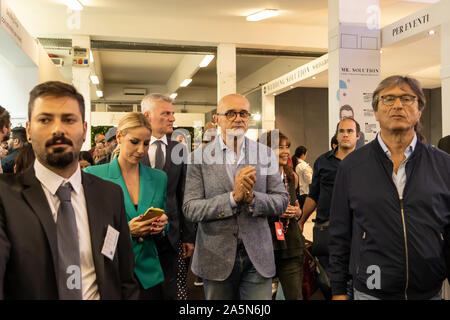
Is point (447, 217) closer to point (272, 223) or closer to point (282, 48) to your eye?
point (272, 223)

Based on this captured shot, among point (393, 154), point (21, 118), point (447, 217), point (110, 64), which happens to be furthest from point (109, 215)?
point (110, 64)

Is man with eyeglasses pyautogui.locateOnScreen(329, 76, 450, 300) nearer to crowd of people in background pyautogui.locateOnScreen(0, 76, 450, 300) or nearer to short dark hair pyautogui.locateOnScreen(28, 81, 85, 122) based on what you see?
crowd of people in background pyautogui.locateOnScreen(0, 76, 450, 300)

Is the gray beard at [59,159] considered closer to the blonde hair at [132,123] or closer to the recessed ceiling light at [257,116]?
the blonde hair at [132,123]

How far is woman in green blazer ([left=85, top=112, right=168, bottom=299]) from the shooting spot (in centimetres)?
213

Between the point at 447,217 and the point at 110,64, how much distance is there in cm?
1431

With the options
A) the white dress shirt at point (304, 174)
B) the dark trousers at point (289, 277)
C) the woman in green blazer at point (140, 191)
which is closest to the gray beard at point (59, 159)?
the woman in green blazer at point (140, 191)

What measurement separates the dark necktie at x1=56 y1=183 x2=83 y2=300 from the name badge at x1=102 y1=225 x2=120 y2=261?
110 millimetres

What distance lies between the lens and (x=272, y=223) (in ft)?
9.16

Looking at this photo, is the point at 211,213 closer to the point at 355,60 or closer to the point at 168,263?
the point at 168,263

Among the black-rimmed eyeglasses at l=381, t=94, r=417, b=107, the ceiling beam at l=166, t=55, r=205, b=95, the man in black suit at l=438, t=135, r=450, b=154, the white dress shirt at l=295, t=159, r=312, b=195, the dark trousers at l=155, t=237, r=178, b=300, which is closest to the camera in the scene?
the black-rimmed eyeglasses at l=381, t=94, r=417, b=107

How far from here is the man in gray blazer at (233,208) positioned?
2197 mm

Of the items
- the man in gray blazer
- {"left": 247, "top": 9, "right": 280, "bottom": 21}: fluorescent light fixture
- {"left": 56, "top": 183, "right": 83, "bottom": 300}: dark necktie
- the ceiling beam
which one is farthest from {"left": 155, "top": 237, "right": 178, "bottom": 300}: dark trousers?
the ceiling beam

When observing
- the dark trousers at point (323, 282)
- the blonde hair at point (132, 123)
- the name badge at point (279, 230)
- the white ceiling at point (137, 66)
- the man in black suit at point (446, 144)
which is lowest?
the dark trousers at point (323, 282)

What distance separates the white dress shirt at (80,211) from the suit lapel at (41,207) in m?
0.03
